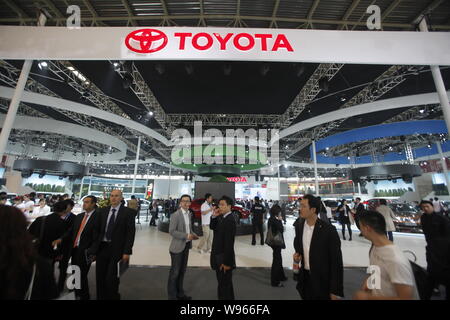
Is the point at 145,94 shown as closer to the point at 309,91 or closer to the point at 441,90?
the point at 309,91

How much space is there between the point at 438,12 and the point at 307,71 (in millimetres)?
3083

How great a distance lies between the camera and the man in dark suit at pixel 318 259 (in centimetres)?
169

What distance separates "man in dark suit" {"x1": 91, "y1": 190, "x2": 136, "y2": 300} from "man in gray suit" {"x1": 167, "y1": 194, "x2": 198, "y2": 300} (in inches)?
22.1

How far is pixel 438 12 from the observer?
4.59 metres

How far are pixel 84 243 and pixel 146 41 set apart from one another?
3.49m

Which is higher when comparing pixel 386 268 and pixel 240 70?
pixel 240 70

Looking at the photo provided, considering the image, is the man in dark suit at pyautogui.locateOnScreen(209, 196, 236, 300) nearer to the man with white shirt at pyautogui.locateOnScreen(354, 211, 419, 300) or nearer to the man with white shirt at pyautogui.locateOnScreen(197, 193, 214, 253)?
the man with white shirt at pyautogui.locateOnScreen(354, 211, 419, 300)

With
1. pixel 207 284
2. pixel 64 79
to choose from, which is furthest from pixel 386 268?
pixel 64 79

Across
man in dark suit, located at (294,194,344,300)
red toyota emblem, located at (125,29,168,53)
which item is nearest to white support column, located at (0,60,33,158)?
red toyota emblem, located at (125,29,168,53)

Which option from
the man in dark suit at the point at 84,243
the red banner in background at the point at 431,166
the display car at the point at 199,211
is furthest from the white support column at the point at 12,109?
the red banner in background at the point at 431,166

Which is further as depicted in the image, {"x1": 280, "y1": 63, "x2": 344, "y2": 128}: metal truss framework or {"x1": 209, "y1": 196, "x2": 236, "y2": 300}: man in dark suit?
{"x1": 280, "y1": 63, "x2": 344, "y2": 128}: metal truss framework

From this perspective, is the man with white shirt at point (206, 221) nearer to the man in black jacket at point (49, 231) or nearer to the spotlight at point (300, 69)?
the man in black jacket at point (49, 231)

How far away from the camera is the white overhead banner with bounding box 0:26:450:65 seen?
3582 millimetres

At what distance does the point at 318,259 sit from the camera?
5.80 feet
